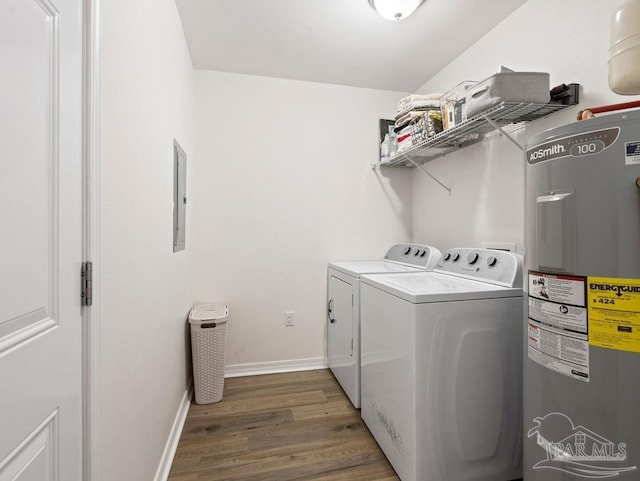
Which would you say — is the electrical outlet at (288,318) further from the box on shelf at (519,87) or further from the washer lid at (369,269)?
the box on shelf at (519,87)

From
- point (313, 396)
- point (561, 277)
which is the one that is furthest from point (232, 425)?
point (561, 277)

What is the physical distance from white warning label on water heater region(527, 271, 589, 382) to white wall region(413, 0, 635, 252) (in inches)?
31.6

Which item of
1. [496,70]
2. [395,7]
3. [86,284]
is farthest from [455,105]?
[86,284]

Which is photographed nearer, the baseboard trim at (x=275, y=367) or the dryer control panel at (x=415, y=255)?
the dryer control panel at (x=415, y=255)

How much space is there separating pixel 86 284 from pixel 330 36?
2.05 meters

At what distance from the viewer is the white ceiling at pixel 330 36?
5.81 feet

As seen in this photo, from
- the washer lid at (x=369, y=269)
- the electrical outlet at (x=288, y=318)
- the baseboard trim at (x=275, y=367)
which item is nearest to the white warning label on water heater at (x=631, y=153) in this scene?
the washer lid at (x=369, y=269)

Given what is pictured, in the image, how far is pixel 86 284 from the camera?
771 millimetres

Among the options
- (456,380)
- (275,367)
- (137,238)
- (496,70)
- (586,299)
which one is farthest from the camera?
Answer: (275,367)

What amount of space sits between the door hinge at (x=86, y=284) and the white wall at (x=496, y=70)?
196 cm

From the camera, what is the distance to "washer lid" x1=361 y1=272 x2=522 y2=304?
1.30m

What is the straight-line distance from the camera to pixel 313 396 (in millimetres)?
2201

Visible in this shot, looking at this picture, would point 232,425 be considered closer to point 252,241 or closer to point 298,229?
point 252,241

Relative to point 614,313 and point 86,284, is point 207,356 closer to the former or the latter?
point 86,284
